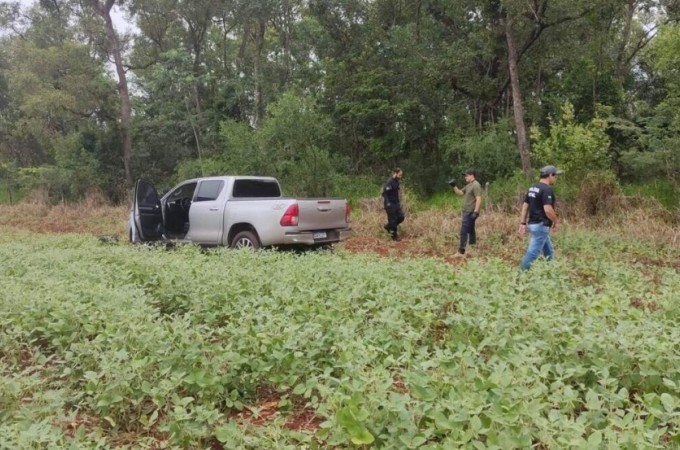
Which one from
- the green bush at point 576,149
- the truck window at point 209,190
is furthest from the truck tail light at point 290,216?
the green bush at point 576,149

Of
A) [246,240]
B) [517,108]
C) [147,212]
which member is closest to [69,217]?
[147,212]

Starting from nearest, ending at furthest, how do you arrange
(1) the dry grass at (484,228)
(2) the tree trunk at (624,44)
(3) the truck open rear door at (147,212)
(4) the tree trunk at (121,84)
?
(3) the truck open rear door at (147,212), (1) the dry grass at (484,228), (2) the tree trunk at (624,44), (4) the tree trunk at (121,84)

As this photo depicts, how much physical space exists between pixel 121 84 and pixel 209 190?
17.6 meters

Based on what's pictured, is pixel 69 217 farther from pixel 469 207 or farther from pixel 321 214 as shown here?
pixel 469 207

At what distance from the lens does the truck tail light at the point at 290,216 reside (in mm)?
9055

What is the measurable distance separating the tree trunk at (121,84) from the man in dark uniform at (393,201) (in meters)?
17.0

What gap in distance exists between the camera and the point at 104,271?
6359mm

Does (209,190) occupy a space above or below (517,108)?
below

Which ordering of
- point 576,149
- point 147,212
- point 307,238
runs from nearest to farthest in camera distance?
point 307,238, point 147,212, point 576,149

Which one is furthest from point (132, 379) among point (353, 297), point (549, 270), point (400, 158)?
point (400, 158)

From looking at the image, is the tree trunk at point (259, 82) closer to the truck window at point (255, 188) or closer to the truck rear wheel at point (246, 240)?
the truck window at point (255, 188)

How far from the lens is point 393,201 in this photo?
12.5 m

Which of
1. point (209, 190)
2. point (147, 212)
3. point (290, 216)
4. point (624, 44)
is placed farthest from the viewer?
point (624, 44)

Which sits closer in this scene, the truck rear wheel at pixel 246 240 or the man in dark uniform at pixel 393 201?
the truck rear wheel at pixel 246 240
